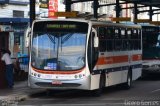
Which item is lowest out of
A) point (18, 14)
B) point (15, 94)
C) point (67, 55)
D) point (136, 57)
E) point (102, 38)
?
point (15, 94)

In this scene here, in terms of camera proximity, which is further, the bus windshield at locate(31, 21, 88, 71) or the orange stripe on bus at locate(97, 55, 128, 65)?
the orange stripe on bus at locate(97, 55, 128, 65)

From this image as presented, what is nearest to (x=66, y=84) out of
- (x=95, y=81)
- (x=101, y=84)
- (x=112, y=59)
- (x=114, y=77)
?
(x=95, y=81)

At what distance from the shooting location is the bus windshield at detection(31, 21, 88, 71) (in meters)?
19.4

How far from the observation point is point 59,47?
19547 millimetres

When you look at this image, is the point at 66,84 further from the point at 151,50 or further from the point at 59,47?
the point at 151,50

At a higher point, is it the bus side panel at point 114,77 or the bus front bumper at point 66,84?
the bus front bumper at point 66,84

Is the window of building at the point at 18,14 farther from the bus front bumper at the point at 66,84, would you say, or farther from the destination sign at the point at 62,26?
the bus front bumper at the point at 66,84

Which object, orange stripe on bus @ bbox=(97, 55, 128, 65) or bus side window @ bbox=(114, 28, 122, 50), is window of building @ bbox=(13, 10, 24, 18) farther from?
bus side window @ bbox=(114, 28, 122, 50)

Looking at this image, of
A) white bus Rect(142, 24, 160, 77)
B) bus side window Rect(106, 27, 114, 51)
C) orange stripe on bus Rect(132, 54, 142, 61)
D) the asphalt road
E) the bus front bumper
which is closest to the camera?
the asphalt road

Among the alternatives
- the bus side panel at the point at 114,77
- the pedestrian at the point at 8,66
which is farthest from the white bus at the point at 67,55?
the pedestrian at the point at 8,66

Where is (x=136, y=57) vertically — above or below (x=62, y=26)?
below

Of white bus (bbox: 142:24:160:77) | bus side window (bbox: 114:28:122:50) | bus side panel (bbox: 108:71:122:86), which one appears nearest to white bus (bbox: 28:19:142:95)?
bus side panel (bbox: 108:71:122:86)

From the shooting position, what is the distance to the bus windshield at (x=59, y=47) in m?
19.4

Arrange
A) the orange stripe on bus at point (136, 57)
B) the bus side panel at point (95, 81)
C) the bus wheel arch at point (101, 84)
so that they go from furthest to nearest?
the orange stripe on bus at point (136, 57) < the bus wheel arch at point (101, 84) < the bus side panel at point (95, 81)
